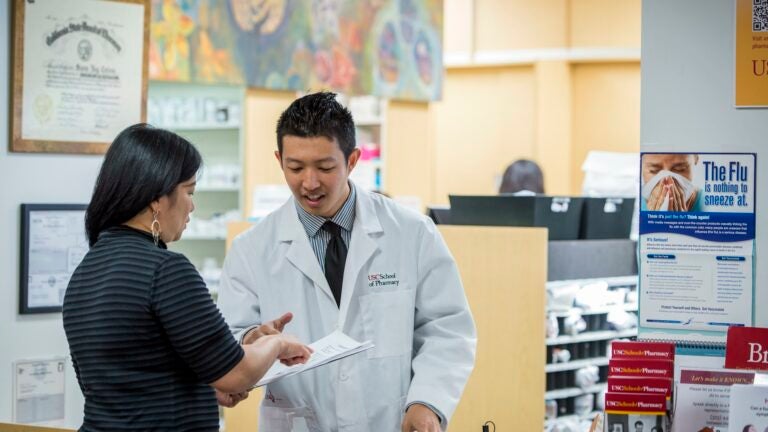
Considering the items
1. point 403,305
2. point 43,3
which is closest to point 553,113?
point 43,3

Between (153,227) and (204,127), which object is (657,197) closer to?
(153,227)

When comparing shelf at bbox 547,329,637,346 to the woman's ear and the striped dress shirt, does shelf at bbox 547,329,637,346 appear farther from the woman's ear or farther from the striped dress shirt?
the woman's ear

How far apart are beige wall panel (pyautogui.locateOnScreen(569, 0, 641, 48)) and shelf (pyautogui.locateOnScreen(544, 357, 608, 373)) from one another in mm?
8278

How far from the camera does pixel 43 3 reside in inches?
159

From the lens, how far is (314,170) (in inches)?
109

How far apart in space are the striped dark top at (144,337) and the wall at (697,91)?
1.48m

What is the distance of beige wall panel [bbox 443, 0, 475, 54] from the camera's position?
532 inches

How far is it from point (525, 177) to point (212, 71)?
3.15 metres

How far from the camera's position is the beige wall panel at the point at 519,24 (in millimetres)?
13086

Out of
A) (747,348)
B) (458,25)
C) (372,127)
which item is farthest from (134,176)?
(458,25)

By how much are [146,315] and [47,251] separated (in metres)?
2.11

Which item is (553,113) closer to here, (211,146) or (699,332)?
(211,146)

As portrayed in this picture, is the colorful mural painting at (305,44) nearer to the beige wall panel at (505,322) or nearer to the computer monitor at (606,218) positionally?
the computer monitor at (606,218)

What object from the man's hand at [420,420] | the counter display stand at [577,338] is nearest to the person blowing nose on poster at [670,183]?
the man's hand at [420,420]
